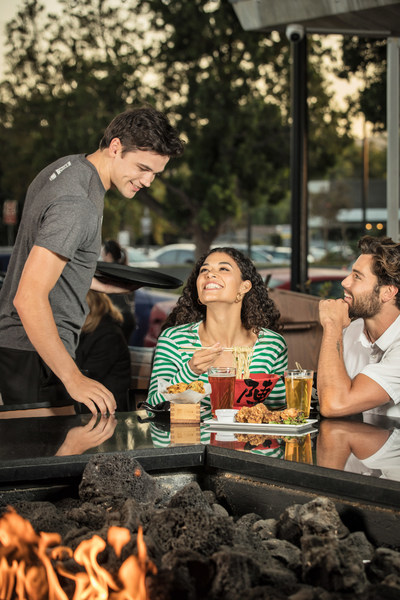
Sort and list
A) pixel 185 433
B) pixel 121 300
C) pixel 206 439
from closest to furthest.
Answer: pixel 206 439 → pixel 185 433 → pixel 121 300

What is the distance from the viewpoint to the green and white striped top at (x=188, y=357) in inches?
146

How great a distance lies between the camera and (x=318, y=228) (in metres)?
42.8

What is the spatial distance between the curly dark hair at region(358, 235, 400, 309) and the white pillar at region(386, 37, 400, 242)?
13.5ft

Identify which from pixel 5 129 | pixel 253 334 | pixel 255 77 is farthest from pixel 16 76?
pixel 253 334

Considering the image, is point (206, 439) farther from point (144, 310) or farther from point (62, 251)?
point (144, 310)

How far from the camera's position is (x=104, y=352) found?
17.9ft

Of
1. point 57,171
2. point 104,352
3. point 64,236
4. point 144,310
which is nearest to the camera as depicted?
point 64,236

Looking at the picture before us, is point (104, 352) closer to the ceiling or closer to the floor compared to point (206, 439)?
closer to the ceiling

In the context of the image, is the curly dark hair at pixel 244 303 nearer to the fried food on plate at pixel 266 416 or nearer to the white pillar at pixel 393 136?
the fried food on plate at pixel 266 416

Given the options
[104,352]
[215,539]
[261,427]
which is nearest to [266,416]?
[261,427]

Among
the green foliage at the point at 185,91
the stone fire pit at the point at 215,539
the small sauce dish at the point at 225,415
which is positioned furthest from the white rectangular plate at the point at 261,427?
the green foliage at the point at 185,91

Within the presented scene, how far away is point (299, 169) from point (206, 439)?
5.86m

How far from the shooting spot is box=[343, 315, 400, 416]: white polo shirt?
10.4 feet

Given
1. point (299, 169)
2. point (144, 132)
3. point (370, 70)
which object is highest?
point (370, 70)
